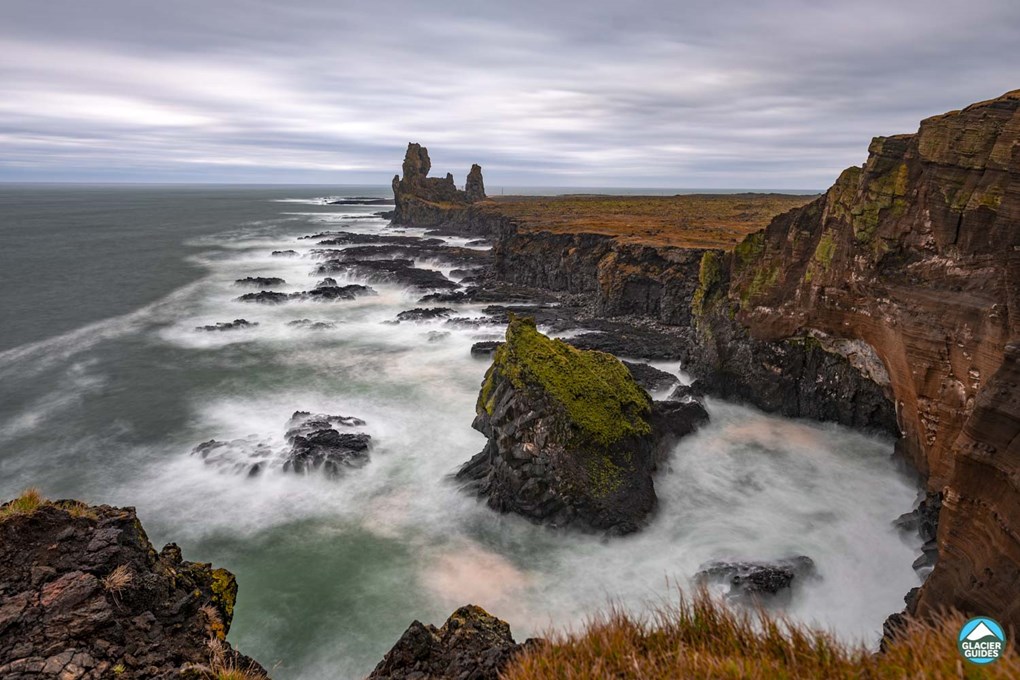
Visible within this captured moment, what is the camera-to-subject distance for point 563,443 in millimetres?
18688

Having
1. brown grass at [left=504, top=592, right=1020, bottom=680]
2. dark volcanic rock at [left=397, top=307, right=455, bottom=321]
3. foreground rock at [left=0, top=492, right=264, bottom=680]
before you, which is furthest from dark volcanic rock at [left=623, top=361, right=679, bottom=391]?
brown grass at [left=504, top=592, right=1020, bottom=680]

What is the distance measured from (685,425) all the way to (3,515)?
73.2 feet

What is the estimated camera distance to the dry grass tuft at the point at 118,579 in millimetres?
8867

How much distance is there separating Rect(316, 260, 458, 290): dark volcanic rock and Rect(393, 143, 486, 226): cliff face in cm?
6138

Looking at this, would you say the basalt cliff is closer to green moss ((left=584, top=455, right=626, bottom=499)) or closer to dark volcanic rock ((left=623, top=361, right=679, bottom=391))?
dark volcanic rock ((left=623, top=361, right=679, bottom=391))

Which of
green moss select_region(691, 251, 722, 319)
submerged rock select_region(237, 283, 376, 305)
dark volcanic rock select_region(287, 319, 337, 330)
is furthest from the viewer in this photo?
submerged rock select_region(237, 283, 376, 305)

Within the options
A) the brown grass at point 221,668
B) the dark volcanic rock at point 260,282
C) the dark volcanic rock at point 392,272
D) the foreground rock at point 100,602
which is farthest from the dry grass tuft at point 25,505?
the dark volcanic rock at point 260,282

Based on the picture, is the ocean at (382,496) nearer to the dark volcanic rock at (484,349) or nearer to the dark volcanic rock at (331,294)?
the dark volcanic rock at (484,349)

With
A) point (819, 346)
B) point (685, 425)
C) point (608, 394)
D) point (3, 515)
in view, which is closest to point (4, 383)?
point (3, 515)

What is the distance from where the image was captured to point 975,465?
10508mm

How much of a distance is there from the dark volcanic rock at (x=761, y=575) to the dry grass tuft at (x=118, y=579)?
41.7 feet

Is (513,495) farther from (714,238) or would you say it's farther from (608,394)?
(714,238)

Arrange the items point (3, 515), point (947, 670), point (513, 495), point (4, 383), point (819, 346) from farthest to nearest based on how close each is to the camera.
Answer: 1. point (4, 383)
2. point (819, 346)
3. point (513, 495)
4. point (3, 515)
5. point (947, 670)

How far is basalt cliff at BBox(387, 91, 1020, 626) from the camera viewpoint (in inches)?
405
